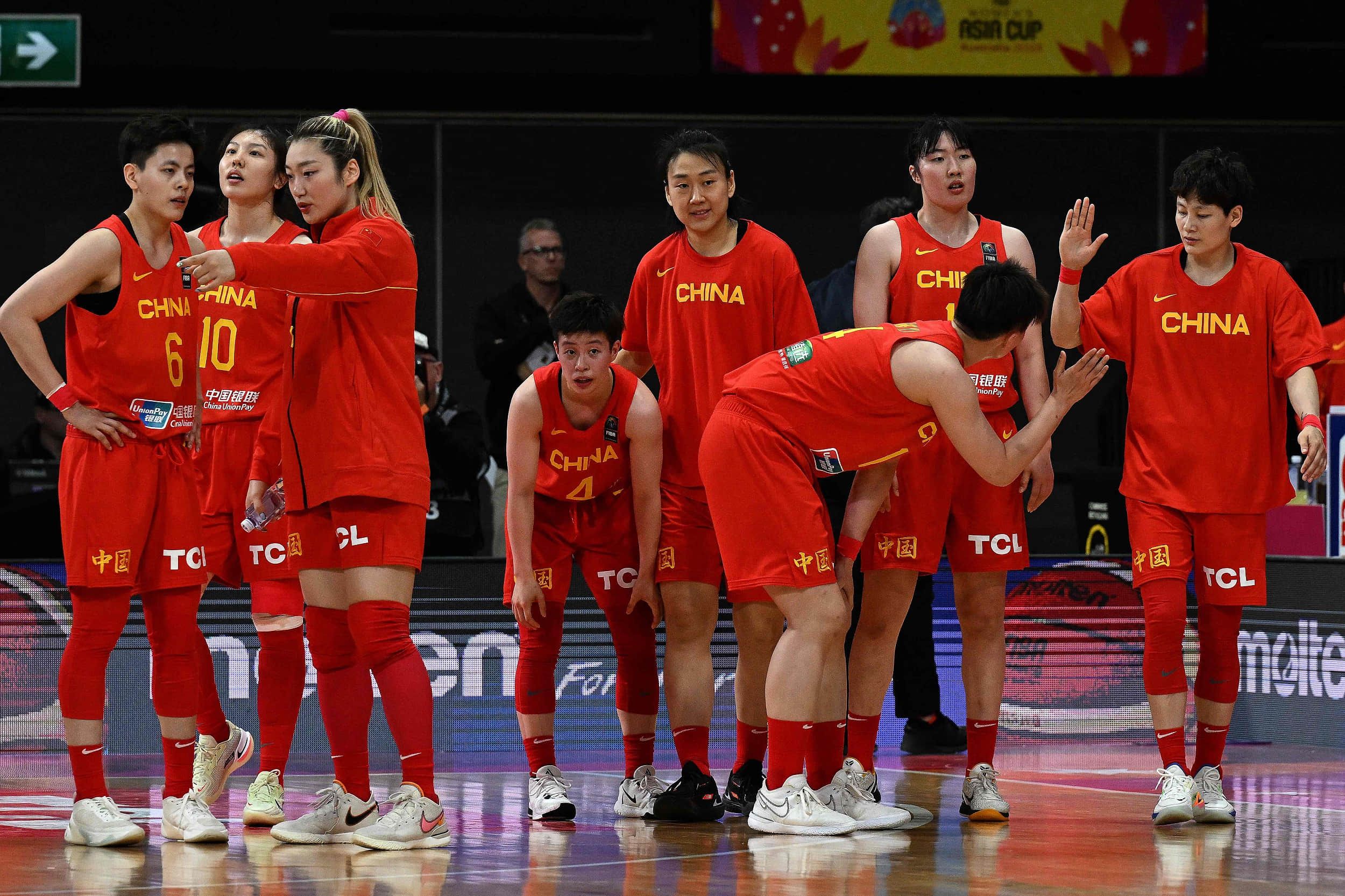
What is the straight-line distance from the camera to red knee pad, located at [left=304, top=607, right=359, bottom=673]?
446 centimetres

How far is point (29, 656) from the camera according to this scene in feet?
21.5

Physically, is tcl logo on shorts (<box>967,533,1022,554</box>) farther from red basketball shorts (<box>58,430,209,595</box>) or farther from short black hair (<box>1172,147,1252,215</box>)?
red basketball shorts (<box>58,430,209,595</box>)

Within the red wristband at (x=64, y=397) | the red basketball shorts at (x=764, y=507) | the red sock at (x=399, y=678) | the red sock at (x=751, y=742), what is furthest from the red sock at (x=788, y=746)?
the red wristband at (x=64, y=397)

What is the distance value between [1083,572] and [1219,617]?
6.36 feet

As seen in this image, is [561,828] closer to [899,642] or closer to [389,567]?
[389,567]

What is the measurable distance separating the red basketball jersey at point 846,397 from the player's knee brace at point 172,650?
1612 mm

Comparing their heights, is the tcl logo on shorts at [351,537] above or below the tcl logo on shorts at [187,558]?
above

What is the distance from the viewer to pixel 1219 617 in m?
5.02

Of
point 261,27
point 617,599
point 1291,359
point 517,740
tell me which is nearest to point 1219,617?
point 1291,359

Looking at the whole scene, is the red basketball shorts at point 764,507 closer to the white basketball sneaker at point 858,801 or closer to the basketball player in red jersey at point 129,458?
the white basketball sneaker at point 858,801

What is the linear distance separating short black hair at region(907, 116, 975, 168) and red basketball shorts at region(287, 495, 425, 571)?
1.89m

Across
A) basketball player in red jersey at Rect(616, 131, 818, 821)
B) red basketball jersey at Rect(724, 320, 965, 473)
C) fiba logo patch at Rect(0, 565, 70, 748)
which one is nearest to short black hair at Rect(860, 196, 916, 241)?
basketball player in red jersey at Rect(616, 131, 818, 821)

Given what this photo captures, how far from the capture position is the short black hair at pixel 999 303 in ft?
14.3

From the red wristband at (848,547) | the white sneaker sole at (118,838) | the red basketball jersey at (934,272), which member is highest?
the red basketball jersey at (934,272)
